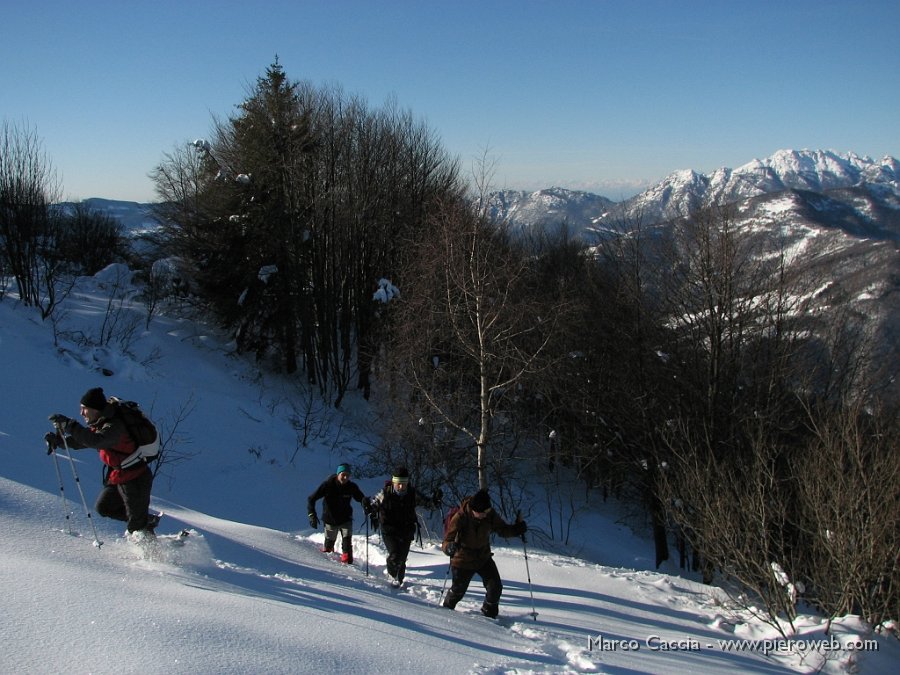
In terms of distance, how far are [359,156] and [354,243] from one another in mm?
3267

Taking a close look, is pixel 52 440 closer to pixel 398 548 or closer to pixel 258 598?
pixel 258 598

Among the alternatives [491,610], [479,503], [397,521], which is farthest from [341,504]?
Result: [491,610]

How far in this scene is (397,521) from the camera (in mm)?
8023

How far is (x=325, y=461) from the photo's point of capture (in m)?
16.9

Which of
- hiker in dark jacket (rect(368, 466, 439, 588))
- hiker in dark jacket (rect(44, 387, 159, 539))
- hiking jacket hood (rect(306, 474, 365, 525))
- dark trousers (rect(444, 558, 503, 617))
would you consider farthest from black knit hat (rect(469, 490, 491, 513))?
hiker in dark jacket (rect(44, 387, 159, 539))

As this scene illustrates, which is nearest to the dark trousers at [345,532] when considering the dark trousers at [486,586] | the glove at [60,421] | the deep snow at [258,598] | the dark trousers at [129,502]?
the deep snow at [258,598]

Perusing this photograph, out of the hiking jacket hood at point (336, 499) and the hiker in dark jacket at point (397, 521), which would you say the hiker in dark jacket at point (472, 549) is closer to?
the hiker in dark jacket at point (397, 521)

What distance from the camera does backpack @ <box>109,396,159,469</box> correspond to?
5.88 meters

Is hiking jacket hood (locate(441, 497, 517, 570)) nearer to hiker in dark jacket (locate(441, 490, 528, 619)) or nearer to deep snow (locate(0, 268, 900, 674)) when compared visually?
hiker in dark jacket (locate(441, 490, 528, 619))

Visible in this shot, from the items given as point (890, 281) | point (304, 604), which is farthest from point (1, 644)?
point (890, 281)

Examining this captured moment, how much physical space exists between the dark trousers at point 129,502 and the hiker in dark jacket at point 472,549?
318 centimetres

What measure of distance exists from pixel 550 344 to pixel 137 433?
1244 cm

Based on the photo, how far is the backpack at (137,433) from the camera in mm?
5883

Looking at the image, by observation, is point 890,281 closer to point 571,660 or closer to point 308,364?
point 308,364
